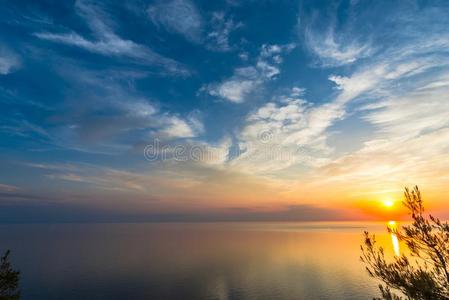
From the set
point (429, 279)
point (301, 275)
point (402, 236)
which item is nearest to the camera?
point (429, 279)

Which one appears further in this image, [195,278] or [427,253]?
[195,278]

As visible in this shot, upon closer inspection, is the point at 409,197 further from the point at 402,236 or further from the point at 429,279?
the point at 429,279

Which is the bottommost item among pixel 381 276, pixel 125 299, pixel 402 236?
pixel 125 299

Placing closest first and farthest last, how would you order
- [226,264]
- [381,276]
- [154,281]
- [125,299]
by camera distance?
[381,276]
[125,299]
[154,281]
[226,264]

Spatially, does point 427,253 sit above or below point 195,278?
above

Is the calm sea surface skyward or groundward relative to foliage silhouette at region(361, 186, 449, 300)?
groundward

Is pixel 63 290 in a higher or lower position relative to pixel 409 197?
lower

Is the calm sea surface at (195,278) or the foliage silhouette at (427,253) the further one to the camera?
the calm sea surface at (195,278)

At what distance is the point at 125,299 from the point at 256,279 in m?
44.8

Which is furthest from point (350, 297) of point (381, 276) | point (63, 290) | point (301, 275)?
point (63, 290)

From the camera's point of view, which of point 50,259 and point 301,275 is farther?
point 50,259

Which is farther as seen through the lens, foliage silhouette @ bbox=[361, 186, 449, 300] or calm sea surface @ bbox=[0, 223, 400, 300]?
calm sea surface @ bbox=[0, 223, 400, 300]

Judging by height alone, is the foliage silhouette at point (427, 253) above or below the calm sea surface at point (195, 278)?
above

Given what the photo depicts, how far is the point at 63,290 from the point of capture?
87.8 meters
